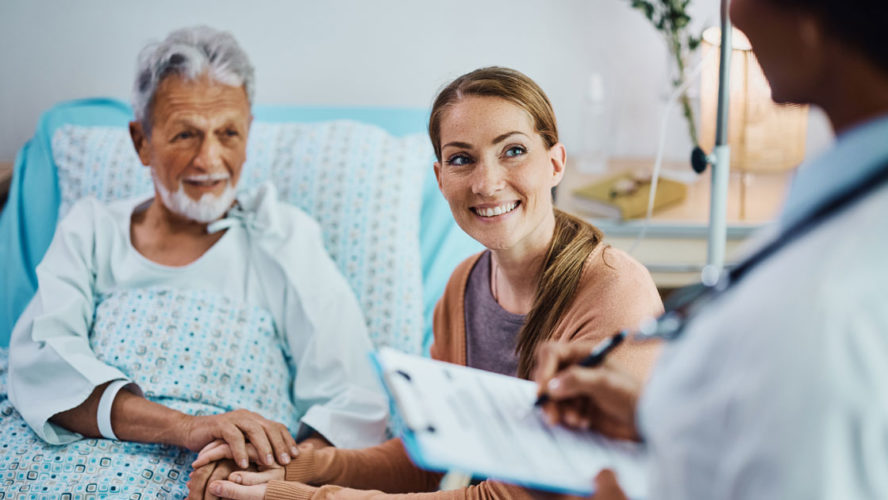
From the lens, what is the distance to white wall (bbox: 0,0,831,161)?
→ 95.9 inches

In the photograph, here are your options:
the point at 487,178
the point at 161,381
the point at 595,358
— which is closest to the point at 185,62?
the point at 161,381

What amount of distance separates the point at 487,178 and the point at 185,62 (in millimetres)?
768

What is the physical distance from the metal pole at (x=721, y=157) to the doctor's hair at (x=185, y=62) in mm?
990

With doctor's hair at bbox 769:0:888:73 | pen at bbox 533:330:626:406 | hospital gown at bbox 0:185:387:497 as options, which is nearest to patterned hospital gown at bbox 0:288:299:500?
hospital gown at bbox 0:185:387:497

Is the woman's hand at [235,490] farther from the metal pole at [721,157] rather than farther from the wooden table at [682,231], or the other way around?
the wooden table at [682,231]

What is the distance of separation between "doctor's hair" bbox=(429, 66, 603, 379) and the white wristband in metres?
0.76

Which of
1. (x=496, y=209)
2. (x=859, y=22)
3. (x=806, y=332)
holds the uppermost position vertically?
(x=859, y=22)

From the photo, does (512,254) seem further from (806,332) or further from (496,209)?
(806,332)

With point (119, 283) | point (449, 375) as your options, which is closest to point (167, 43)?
point (119, 283)

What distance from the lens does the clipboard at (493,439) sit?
75 cm

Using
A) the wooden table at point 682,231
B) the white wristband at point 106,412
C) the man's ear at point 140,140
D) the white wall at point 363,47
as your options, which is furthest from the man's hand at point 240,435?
the white wall at point 363,47

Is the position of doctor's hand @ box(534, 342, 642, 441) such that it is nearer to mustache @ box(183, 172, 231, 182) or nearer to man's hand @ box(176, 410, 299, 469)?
man's hand @ box(176, 410, 299, 469)

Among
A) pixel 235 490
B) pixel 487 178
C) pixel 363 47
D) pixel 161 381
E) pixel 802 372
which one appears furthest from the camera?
pixel 363 47

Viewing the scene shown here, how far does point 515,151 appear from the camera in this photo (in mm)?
1315
